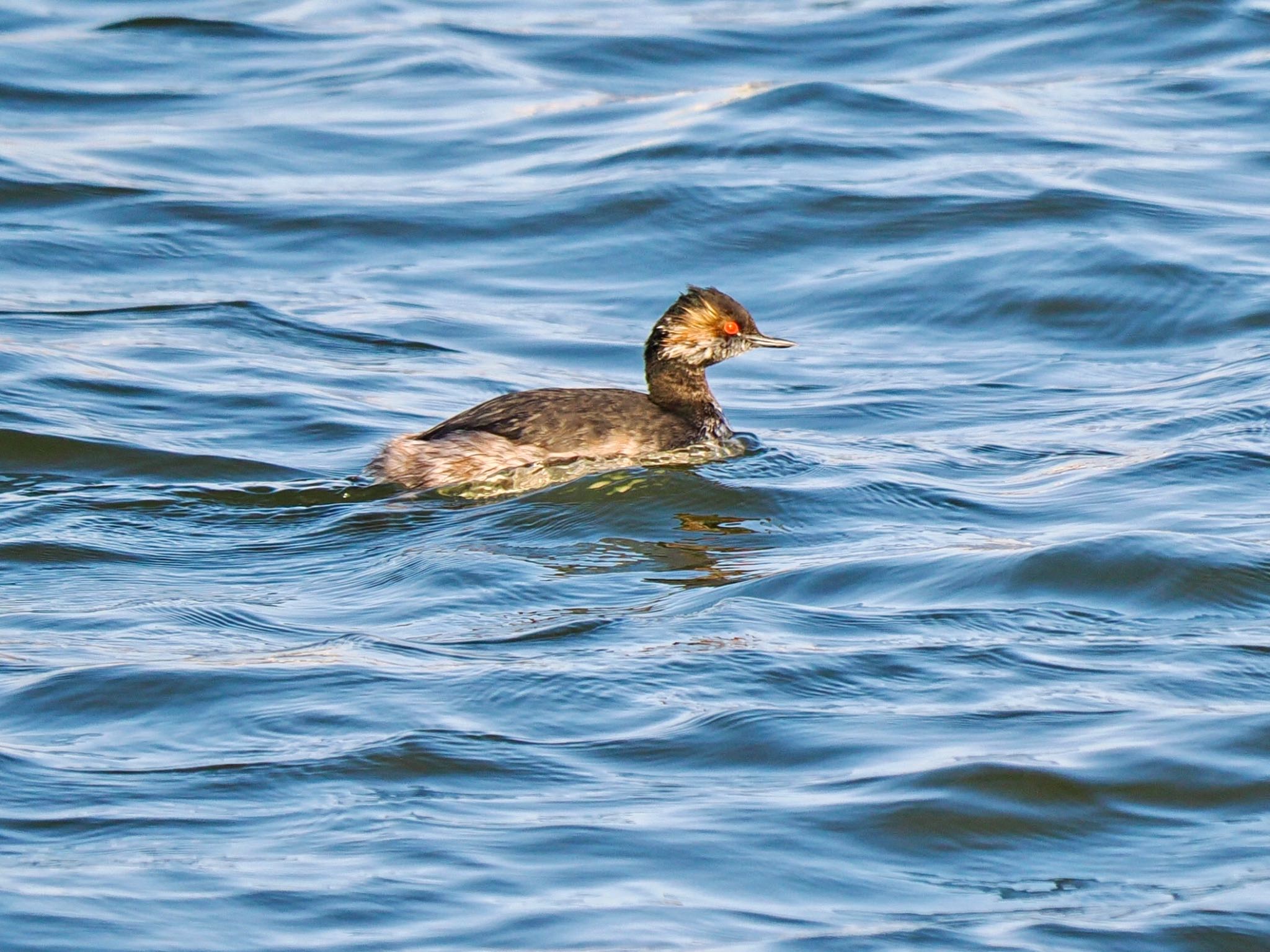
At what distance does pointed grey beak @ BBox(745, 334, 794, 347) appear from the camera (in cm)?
936

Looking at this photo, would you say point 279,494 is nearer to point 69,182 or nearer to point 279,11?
point 69,182

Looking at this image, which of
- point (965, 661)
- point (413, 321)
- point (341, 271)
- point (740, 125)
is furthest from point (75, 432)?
point (740, 125)

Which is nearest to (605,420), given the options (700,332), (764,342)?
(700,332)

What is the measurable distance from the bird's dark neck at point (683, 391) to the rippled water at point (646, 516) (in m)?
0.29

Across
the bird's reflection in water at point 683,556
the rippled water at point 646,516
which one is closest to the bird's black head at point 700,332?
the rippled water at point 646,516

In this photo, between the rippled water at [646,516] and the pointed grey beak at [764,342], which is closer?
the rippled water at [646,516]

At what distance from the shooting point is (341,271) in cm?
1262

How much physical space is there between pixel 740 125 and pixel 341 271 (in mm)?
3881

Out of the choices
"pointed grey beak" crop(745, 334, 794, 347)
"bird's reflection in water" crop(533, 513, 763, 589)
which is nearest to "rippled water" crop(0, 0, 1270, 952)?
"bird's reflection in water" crop(533, 513, 763, 589)

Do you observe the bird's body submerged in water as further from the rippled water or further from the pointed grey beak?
the rippled water

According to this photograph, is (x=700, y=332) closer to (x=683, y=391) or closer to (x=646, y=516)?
(x=683, y=391)

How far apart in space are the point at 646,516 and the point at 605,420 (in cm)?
55

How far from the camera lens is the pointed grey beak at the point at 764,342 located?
9.36 metres

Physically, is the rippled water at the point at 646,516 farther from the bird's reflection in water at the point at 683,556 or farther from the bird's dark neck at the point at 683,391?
the bird's dark neck at the point at 683,391
